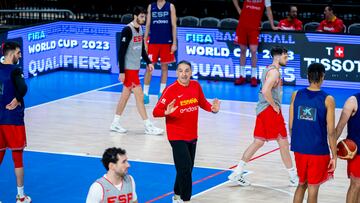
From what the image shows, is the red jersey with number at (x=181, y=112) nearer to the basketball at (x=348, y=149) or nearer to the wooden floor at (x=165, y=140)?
the wooden floor at (x=165, y=140)

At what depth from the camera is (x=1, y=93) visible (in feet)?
40.5

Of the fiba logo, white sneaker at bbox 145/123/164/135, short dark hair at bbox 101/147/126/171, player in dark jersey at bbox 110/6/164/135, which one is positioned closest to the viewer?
short dark hair at bbox 101/147/126/171

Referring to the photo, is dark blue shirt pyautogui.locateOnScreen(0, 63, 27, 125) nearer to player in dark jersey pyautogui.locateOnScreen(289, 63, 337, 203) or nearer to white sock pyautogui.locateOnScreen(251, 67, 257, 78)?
player in dark jersey pyautogui.locateOnScreen(289, 63, 337, 203)

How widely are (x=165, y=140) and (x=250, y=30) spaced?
18.9 ft

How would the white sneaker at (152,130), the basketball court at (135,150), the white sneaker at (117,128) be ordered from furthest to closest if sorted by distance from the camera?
the white sneaker at (117,128), the white sneaker at (152,130), the basketball court at (135,150)

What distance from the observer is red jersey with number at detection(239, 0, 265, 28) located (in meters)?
21.3

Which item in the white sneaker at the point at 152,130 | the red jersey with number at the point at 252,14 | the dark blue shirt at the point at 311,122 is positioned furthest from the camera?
the red jersey with number at the point at 252,14

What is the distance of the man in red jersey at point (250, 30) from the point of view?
2120cm

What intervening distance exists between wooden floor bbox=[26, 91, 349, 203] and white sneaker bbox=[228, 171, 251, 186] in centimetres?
11

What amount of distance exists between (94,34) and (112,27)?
0.48m

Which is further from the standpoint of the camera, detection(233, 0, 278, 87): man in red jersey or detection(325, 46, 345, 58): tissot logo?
detection(233, 0, 278, 87): man in red jersey

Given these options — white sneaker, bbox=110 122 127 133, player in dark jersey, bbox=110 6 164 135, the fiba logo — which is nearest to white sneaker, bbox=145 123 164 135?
player in dark jersey, bbox=110 6 164 135

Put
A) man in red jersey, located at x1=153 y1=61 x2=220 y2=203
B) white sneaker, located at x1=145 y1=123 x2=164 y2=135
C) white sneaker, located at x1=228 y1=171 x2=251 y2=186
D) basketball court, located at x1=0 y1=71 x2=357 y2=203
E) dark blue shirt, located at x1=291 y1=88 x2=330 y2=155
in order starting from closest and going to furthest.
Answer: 1. dark blue shirt, located at x1=291 y1=88 x2=330 y2=155
2. man in red jersey, located at x1=153 y1=61 x2=220 y2=203
3. basketball court, located at x1=0 y1=71 x2=357 y2=203
4. white sneaker, located at x1=228 y1=171 x2=251 y2=186
5. white sneaker, located at x1=145 y1=123 x2=164 y2=135

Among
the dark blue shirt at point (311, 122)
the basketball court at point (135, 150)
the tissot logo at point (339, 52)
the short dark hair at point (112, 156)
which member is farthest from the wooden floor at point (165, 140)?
the short dark hair at point (112, 156)
